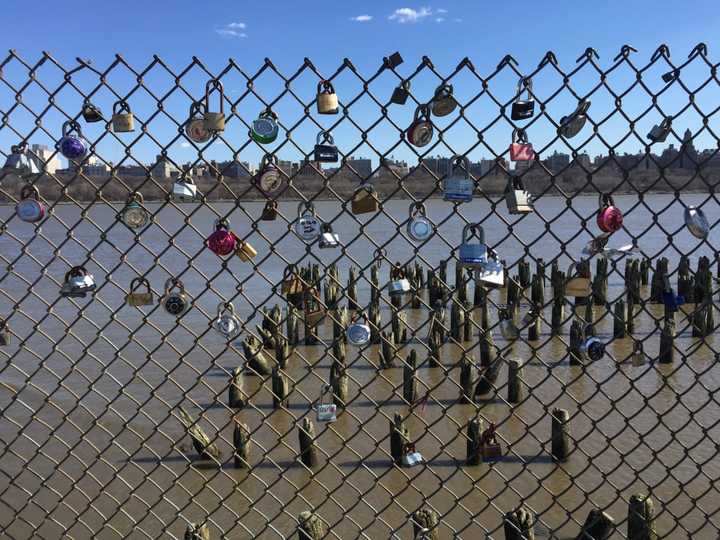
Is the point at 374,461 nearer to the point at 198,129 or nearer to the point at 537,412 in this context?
the point at 537,412

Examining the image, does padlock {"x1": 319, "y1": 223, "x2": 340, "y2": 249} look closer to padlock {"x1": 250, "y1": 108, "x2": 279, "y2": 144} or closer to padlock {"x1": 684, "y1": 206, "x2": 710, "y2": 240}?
padlock {"x1": 250, "y1": 108, "x2": 279, "y2": 144}

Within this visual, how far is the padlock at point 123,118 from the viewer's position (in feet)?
10.2

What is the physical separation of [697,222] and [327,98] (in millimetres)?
1815

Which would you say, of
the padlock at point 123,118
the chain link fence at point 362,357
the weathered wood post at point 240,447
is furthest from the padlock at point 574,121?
the weathered wood post at point 240,447

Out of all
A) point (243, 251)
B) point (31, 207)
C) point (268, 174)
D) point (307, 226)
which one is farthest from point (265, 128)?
point (31, 207)

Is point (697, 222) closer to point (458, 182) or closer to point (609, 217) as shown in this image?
point (609, 217)

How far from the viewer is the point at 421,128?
9.88 ft

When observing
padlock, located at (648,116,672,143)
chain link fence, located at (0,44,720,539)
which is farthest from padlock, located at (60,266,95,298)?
padlock, located at (648,116,672,143)

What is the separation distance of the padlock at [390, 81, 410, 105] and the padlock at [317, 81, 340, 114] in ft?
0.84

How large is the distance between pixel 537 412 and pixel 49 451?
7375 mm

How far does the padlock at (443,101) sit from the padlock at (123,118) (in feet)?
4.52

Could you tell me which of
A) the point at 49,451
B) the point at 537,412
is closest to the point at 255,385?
the point at 49,451

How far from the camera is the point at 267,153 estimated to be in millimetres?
3115

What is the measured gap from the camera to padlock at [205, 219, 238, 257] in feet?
10.5
